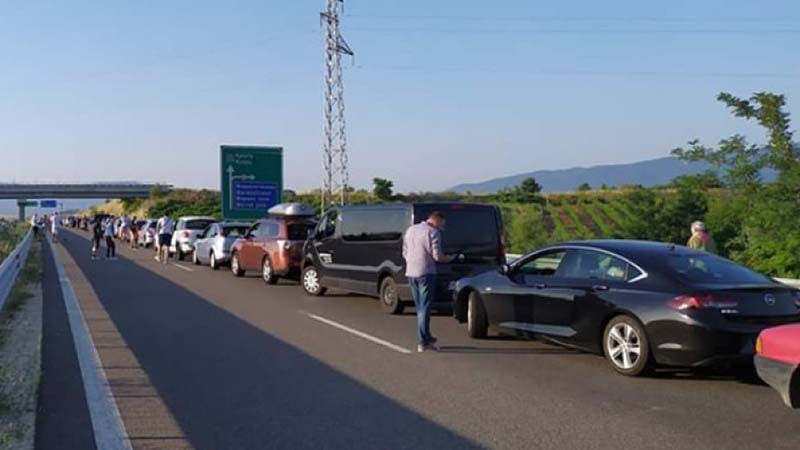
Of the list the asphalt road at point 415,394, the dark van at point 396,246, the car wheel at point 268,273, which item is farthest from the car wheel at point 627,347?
the car wheel at point 268,273

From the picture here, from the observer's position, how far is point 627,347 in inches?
359

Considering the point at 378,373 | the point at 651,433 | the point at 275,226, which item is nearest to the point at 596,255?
the point at 378,373

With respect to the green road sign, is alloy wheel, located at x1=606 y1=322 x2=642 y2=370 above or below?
below

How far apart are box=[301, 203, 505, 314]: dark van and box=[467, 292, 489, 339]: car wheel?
2395mm

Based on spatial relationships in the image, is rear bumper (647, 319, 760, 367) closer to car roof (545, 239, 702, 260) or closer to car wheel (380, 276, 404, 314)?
car roof (545, 239, 702, 260)

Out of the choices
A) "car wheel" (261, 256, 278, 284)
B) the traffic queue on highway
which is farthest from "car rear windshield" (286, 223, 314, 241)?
the traffic queue on highway

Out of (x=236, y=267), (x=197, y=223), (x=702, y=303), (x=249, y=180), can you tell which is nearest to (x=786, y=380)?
(x=702, y=303)

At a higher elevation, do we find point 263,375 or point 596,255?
point 596,255

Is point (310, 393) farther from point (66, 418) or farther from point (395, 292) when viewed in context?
point (395, 292)

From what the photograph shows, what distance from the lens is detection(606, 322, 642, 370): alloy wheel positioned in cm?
902

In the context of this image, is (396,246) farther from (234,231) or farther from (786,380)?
(234,231)

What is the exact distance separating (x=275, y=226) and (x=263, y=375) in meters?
12.4

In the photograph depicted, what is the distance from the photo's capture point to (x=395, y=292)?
47.7ft

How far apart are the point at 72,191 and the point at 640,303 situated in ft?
355
